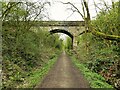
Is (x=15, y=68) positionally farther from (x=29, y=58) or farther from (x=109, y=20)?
(x=109, y=20)

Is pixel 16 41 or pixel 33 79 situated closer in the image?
pixel 33 79

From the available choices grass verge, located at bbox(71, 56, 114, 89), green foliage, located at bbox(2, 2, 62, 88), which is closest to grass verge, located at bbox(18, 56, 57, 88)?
green foliage, located at bbox(2, 2, 62, 88)

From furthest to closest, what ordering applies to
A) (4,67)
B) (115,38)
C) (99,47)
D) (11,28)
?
(99,47)
(11,28)
(4,67)
(115,38)

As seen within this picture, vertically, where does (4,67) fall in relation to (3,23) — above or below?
below

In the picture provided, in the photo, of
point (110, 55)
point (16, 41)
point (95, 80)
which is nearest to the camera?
point (95, 80)

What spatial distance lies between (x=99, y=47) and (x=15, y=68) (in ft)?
39.4

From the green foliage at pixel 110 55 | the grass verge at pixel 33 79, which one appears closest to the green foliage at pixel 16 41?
the grass verge at pixel 33 79

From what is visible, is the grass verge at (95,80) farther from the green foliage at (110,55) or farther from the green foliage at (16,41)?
the green foliage at (16,41)

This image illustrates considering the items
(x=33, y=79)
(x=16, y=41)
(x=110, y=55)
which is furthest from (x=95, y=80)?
(x=16, y=41)

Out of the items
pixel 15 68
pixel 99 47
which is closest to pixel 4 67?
pixel 15 68

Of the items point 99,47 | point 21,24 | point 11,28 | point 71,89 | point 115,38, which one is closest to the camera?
point 71,89

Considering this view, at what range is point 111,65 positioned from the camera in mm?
17266

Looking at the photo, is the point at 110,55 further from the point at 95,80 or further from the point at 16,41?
the point at 16,41

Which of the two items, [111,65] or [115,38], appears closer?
[115,38]
